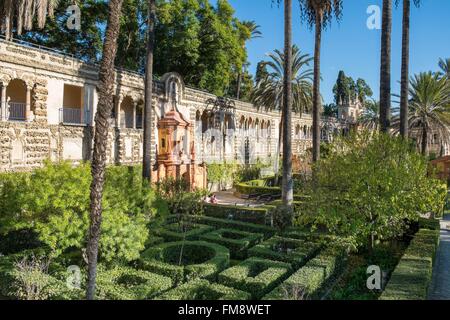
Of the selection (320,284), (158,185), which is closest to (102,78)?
(320,284)

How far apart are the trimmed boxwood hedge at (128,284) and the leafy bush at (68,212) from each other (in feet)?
1.51

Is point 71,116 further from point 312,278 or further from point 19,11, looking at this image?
point 312,278

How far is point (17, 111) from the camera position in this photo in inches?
806

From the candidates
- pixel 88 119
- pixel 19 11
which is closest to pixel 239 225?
pixel 88 119

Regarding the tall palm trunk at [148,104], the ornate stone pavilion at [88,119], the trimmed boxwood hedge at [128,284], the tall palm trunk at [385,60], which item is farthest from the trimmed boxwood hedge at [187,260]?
the tall palm trunk at [385,60]

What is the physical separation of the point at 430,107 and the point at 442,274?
19.5m

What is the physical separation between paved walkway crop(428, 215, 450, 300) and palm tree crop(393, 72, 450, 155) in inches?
502

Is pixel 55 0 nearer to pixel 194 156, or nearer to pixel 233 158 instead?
pixel 194 156

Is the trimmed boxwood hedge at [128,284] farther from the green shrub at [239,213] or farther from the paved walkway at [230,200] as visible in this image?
the paved walkway at [230,200]

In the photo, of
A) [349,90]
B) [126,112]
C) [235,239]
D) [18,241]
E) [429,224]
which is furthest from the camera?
[349,90]

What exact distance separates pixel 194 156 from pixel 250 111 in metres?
14.9

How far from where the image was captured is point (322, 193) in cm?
1321

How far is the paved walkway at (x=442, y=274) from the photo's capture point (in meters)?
10.7

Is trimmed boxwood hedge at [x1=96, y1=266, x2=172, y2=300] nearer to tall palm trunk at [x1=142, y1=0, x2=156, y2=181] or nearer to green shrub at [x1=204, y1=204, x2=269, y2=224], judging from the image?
green shrub at [x1=204, y1=204, x2=269, y2=224]
